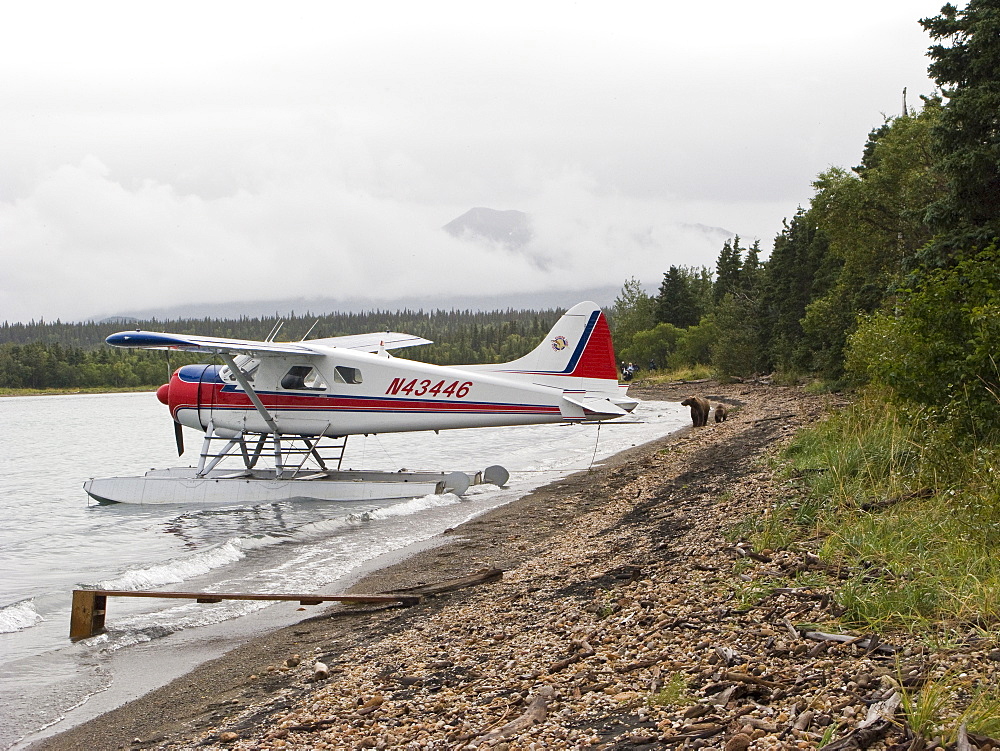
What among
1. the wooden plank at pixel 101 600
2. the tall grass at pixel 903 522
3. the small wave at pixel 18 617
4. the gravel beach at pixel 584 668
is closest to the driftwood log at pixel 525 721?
the gravel beach at pixel 584 668

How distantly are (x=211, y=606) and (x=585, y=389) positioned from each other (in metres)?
9.66

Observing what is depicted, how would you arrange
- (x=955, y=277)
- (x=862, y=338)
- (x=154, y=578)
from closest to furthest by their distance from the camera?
(x=955, y=277), (x=154, y=578), (x=862, y=338)

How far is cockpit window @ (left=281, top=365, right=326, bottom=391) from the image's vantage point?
58.2 feet

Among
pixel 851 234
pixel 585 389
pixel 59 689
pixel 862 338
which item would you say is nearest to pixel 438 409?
pixel 585 389

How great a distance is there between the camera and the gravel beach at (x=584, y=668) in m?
3.37

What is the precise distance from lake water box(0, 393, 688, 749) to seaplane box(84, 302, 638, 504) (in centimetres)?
44

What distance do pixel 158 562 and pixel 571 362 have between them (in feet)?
28.1

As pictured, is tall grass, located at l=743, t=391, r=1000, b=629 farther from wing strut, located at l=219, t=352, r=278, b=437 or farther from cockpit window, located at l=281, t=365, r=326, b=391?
wing strut, located at l=219, t=352, r=278, b=437

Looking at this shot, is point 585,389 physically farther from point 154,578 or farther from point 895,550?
point 895,550

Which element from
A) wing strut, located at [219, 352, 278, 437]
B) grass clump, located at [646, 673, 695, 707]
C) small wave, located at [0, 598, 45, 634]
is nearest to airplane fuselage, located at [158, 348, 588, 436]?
wing strut, located at [219, 352, 278, 437]

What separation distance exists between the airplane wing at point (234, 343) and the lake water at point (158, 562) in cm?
314

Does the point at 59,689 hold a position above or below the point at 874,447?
below

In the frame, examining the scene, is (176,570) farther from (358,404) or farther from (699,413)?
(699,413)

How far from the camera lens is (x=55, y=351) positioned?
117m
